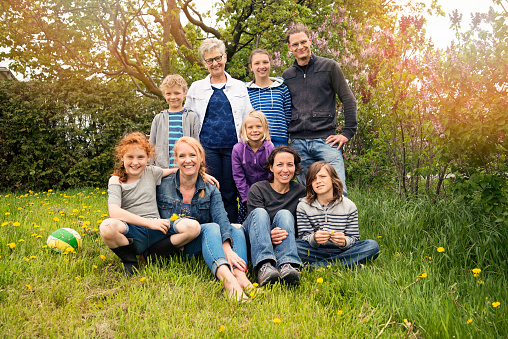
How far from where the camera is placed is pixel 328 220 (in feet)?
10.6

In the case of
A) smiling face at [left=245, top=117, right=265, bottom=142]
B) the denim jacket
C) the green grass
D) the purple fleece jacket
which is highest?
smiling face at [left=245, top=117, right=265, bottom=142]

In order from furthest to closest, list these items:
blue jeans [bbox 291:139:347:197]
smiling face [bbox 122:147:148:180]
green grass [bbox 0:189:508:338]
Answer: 1. blue jeans [bbox 291:139:347:197]
2. smiling face [bbox 122:147:148:180]
3. green grass [bbox 0:189:508:338]

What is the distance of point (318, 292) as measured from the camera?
265cm

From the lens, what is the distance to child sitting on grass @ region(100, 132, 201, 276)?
2926 millimetres

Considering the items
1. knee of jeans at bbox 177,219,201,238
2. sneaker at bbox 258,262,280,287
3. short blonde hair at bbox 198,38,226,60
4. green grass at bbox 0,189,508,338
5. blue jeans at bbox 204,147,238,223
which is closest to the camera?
green grass at bbox 0,189,508,338

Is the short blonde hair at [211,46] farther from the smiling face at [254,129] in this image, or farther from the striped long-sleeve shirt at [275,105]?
the smiling face at [254,129]

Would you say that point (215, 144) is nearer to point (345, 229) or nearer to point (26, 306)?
point (345, 229)

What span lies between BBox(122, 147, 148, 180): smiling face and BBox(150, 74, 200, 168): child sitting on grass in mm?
611

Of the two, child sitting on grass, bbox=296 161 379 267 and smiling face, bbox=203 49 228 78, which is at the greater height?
smiling face, bbox=203 49 228 78

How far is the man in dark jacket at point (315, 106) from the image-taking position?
383 cm

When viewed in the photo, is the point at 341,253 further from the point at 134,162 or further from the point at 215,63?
the point at 215,63

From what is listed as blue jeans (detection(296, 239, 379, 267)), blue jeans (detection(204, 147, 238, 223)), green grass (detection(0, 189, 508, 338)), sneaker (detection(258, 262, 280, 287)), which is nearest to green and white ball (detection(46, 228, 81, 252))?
green grass (detection(0, 189, 508, 338))

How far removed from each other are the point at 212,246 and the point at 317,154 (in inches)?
61.5

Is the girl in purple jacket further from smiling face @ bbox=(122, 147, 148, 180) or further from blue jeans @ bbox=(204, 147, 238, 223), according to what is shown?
smiling face @ bbox=(122, 147, 148, 180)
